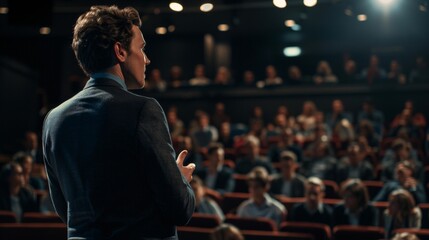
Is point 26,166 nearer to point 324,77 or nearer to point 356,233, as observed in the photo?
point 356,233

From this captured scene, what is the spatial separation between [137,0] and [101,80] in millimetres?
12054

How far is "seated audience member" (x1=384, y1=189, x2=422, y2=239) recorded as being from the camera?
5.81 meters

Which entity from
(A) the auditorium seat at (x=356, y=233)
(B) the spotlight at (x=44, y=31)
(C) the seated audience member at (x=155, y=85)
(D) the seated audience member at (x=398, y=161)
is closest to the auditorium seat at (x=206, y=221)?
(A) the auditorium seat at (x=356, y=233)

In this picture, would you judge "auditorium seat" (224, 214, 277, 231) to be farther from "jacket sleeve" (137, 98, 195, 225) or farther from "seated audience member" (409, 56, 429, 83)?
"seated audience member" (409, 56, 429, 83)

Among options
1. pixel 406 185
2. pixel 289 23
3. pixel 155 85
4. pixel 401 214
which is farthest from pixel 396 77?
pixel 401 214

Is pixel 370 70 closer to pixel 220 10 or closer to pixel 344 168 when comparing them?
pixel 220 10

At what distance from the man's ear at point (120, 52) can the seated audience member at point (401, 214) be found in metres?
4.59

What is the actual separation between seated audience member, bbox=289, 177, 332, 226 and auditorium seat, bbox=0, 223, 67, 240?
2.00 metres

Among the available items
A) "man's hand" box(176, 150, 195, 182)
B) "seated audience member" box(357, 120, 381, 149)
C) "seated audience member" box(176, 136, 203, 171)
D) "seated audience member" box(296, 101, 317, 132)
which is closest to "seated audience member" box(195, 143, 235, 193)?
"seated audience member" box(176, 136, 203, 171)

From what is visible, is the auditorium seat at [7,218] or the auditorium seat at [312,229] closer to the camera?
the auditorium seat at [312,229]

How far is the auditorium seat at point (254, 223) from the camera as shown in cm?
607

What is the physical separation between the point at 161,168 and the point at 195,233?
14.5 ft

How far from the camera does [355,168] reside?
7.95 meters

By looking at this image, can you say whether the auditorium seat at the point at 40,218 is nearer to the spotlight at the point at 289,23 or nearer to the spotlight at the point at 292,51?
the spotlight at the point at 289,23
